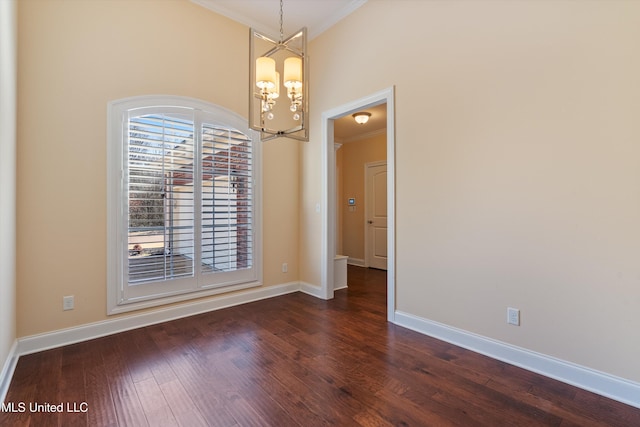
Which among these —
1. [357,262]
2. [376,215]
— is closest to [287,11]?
[376,215]

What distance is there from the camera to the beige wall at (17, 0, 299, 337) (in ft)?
8.04

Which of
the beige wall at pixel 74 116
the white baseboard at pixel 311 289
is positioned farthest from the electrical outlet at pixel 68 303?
the white baseboard at pixel 311 289

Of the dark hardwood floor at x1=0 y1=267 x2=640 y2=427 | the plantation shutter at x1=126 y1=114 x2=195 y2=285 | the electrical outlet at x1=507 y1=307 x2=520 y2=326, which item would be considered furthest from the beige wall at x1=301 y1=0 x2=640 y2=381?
the plantation shutter at x1=126 y1=114 x2=195 y2=285

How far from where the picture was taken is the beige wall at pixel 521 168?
1.87 metres

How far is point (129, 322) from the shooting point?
2938 mm

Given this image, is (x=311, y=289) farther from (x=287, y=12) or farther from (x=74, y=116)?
(x=287, y=12)

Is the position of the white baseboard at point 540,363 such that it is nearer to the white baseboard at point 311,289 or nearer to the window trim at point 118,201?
the white baseboard at point 311,289

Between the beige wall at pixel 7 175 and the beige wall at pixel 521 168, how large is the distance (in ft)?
10.1

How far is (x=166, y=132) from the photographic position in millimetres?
3113

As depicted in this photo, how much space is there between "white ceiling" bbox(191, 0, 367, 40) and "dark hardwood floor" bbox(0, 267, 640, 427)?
3.67 meters

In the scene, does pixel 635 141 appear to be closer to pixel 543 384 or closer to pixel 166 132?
pixel 543 384

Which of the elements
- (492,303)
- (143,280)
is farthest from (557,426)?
(143,280)

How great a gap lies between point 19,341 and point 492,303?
152 inches

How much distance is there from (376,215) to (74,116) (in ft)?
17.0
